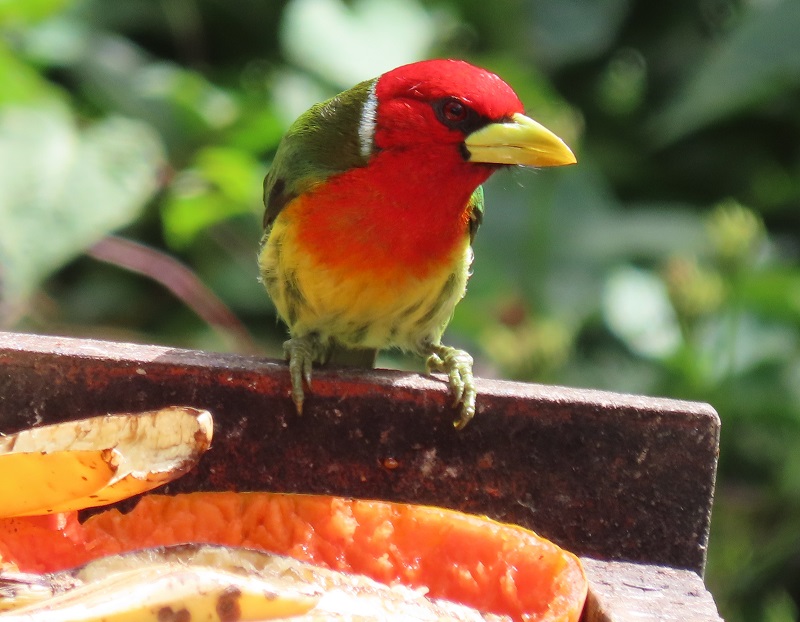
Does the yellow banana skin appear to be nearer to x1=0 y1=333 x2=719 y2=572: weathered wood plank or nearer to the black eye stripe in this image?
x1=0 y1=333 x2=719 y2=572: weathered wood plank

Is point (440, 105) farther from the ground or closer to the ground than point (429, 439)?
farther from the ground

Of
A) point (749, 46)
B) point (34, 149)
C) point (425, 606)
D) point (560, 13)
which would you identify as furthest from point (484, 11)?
point (425, 606)

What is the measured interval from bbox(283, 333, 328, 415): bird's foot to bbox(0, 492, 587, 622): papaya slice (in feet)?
0.60

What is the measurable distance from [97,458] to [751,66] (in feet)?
8.79

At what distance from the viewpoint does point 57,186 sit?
2.75 meters

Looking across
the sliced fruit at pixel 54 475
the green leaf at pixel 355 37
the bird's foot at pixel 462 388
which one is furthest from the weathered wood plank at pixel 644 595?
the green leaf at pixel 355 37

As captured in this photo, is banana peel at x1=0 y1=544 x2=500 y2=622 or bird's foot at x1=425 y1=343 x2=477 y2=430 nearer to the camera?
banana peel at x1=0 y1=544 x2=500 y2=622

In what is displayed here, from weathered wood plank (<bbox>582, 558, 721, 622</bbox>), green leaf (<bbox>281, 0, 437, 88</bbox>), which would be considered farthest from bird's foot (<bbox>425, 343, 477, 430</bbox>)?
green leaf (<bbox>281, 0, 437, 88</bbox>)

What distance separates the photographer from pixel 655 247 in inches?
149

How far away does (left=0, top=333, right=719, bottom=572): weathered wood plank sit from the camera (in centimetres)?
177

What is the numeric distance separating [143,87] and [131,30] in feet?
2.24

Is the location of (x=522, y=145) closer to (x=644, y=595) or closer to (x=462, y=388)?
(x=462, y=388)

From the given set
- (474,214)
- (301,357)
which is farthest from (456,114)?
(301,357)

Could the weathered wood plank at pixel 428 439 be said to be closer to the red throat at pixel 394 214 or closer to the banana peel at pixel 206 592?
the banana peel at pixel 206 592
